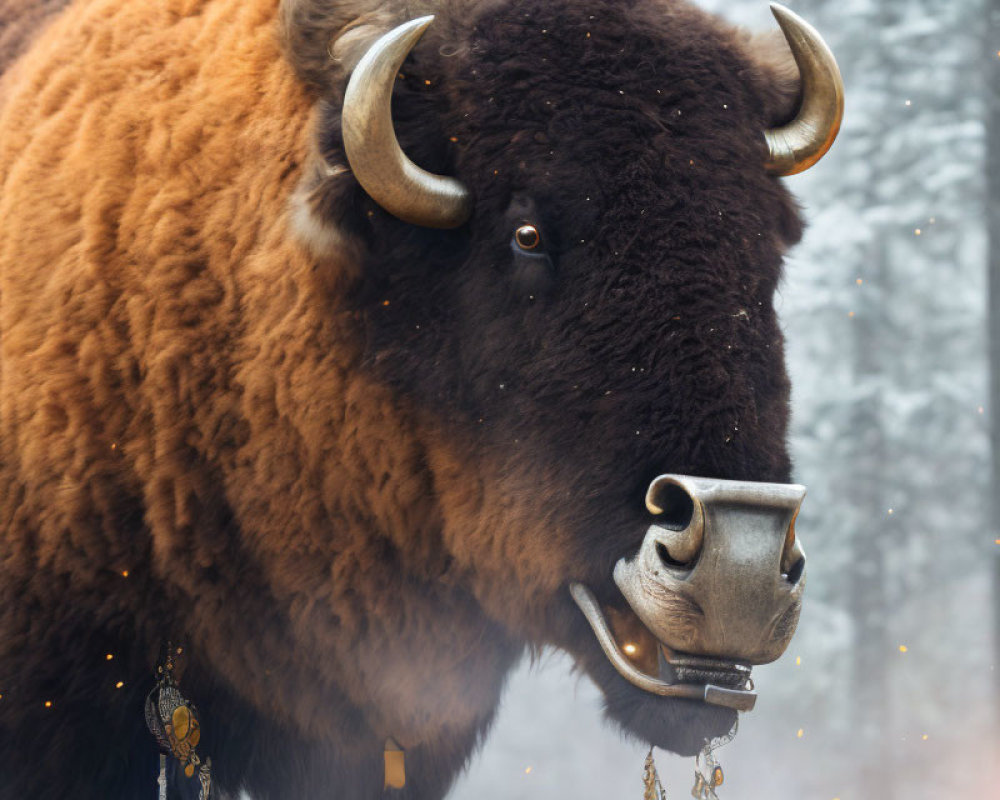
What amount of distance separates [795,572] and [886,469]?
7.32 m

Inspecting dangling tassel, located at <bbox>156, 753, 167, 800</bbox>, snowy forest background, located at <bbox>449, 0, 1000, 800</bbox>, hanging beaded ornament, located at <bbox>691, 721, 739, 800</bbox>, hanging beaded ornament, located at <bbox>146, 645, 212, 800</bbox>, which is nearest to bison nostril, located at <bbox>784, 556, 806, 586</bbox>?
hanging beaded ornament, located at <bbox>691, 721, 739, 800</bbox>

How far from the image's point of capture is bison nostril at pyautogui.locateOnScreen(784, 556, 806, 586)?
6.93 feet

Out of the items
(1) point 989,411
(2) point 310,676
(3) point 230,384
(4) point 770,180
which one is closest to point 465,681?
(2) point 310,676

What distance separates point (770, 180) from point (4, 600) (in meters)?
1.94

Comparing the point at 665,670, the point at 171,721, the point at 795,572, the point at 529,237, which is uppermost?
the point at 529,237

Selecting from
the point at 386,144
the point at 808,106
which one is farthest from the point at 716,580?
the point at 808,106

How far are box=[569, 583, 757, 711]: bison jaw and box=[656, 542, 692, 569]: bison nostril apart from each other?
223 millimetres

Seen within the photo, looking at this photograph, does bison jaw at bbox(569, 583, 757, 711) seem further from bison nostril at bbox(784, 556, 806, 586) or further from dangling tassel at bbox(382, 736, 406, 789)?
dangling tassel at bbox(382, 736, 406, 789)

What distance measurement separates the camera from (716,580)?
80.6 inches

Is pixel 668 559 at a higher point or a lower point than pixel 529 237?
lower

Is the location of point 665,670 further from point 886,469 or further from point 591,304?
point 886,469

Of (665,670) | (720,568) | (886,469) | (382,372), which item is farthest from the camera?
(886,469)

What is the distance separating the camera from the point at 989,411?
8.77 meters

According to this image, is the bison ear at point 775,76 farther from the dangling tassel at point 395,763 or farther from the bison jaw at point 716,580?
the dangling tassel at point 395,763
